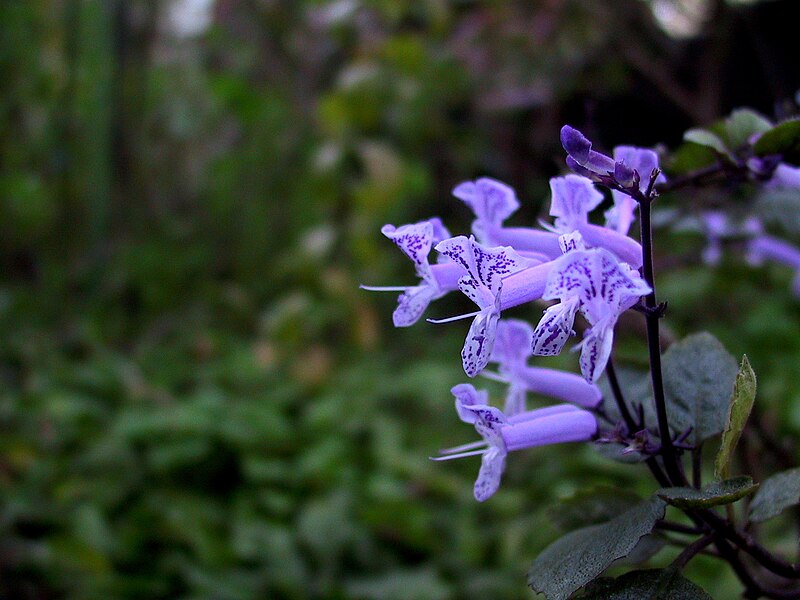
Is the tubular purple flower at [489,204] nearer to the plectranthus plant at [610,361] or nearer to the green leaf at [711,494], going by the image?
the plectranthus plant at [610,361]

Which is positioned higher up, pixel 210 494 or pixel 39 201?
pixel 39 201

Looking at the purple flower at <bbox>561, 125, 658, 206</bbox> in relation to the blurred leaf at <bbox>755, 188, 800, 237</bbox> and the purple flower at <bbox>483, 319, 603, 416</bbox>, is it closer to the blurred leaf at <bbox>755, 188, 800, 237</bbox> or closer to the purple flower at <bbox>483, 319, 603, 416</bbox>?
the purple flower at <bbox>483, 319, 603, 416</bbox>

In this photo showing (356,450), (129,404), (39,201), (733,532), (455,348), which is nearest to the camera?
(733,532)

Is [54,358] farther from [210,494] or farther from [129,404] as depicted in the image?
[210,494]

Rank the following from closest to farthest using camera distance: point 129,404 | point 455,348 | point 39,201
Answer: point 129,404, point 455,348, point 39,201

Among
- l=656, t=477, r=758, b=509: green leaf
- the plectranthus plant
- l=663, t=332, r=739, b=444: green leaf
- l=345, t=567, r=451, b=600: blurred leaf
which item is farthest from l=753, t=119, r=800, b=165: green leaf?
l=345, t=567, r=451, b=600: blurred leaf

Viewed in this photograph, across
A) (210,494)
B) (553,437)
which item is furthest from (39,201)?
(553,437)
